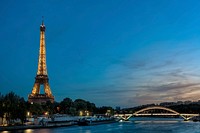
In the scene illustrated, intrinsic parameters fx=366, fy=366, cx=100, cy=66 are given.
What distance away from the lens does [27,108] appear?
186ft

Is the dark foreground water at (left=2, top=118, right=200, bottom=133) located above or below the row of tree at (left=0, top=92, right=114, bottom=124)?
below

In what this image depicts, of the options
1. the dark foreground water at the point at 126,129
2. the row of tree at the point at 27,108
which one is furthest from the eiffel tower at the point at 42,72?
the dark foreground water at the point at 126,129

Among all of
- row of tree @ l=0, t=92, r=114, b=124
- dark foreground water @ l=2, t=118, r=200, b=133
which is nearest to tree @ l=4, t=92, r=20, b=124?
row of tree @ l=0, t=92, r=114, b=124

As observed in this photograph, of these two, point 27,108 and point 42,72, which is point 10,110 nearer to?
point 27,108

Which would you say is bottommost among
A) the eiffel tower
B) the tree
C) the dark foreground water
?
the dark foreground water

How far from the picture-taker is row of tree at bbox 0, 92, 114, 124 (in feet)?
148

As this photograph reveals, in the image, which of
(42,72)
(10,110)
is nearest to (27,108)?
(10,110)

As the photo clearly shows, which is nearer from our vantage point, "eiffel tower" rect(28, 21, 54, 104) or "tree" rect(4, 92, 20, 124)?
"tree" rect(4, 92, 20, 124)

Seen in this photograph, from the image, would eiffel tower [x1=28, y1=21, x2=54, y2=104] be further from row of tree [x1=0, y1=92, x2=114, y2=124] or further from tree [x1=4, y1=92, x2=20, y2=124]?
tree [x1=4, y1=92, x2=20, y2=124]

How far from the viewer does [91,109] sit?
305 ft

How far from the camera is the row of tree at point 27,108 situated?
45.2 meters

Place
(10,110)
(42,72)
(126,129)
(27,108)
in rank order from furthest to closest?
(42,72) → (27,108) → (126,129) → (10,110)

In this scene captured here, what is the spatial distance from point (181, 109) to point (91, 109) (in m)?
38.5

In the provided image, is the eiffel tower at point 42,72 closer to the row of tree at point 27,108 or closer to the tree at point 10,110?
the row of tree at point 27,108
